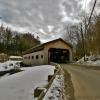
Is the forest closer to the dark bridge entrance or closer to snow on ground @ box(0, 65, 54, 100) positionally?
the dark bridge entrance

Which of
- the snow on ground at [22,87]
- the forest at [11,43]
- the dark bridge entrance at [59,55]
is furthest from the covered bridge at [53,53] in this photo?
the forest at [11,43]

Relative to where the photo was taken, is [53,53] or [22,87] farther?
[53,53]

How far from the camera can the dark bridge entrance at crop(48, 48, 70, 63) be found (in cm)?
5314

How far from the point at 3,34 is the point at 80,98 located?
121453mm

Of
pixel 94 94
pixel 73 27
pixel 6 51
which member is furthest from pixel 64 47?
pixel 6 51

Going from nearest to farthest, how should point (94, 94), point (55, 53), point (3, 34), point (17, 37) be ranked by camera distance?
point (94, 94) < point (55, 53) < point (3, 34) < point (17, 37)

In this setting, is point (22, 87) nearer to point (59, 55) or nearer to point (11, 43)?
point (59, 55)

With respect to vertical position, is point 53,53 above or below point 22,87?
above

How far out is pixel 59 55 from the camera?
188 ft

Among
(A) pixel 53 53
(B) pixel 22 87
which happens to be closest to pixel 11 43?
(A) pixel 53 53

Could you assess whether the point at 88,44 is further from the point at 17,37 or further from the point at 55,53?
the point at 17,37

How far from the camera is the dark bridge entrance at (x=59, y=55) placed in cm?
5314

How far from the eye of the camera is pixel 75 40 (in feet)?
254

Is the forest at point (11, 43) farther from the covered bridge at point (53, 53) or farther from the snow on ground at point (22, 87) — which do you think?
the snow on ground at point (22, 87)
